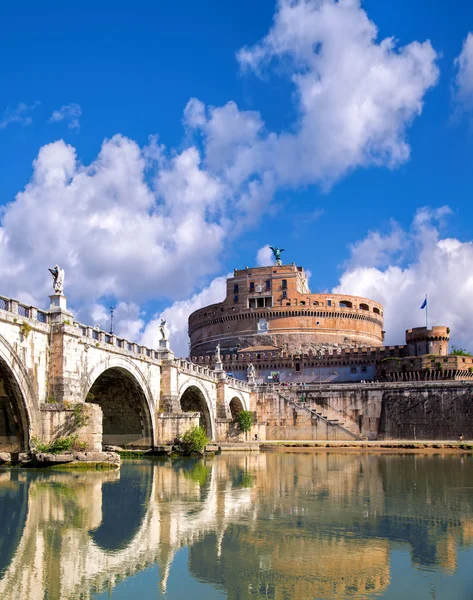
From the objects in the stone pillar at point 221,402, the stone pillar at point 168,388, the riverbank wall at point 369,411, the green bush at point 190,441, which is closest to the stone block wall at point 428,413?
the riverbank wall at point 369,411

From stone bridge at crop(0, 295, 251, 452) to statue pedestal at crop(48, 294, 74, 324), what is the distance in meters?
0.04

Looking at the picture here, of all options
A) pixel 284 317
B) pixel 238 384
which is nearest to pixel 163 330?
pixel 238 384

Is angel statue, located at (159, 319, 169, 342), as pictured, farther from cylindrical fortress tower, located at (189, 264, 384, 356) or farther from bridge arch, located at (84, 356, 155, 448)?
cylindrical fortress tower, located at (189, 264, 384, 356)

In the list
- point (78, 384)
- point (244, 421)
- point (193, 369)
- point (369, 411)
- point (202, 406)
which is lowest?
point (244, 421)

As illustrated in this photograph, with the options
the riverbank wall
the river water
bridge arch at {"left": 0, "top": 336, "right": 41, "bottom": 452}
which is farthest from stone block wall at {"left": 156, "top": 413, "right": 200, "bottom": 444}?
the riverbank wall

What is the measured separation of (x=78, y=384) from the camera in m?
29.7

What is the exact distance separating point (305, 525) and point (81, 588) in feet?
22.5

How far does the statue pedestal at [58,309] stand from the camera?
1134 inches

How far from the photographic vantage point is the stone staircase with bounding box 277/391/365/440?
67450 millimetres

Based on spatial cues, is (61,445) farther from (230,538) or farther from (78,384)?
(230,538)

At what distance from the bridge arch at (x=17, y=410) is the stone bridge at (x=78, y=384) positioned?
0.04 m

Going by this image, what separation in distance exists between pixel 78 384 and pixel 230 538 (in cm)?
1699

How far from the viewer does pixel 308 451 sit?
165 feet

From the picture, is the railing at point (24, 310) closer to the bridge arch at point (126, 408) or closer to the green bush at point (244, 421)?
the bridge arch at point (126, 408)
